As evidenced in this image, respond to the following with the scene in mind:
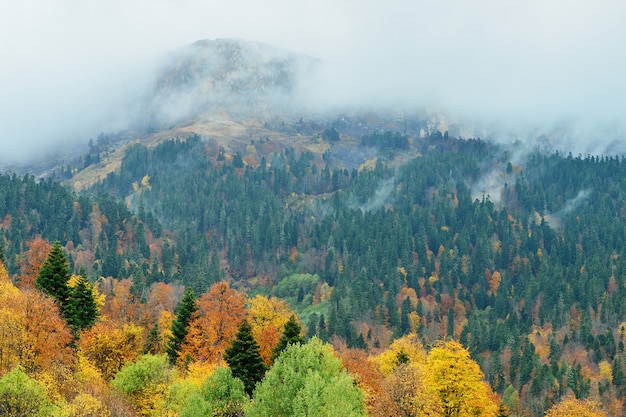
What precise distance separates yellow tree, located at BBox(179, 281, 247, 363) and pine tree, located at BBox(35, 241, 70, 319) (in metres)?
18.1

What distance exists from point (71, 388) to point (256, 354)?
80.1 feet

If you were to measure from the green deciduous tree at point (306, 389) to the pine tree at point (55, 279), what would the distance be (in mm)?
34296

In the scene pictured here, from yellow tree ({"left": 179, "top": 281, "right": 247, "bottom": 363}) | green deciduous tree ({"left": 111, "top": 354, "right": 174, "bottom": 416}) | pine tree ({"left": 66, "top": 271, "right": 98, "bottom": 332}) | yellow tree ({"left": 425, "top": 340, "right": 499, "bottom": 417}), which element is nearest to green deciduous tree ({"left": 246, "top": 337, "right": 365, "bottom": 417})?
green deciduous tree ({"left": 111, "top": 354, "right": 174, "bottom": 416})

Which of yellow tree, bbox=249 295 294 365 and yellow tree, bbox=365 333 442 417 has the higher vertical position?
yellow tree, bbox=365 333 442 417

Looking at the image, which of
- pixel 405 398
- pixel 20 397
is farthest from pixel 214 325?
pixel 20 397

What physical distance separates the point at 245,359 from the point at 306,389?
1932 centimetres

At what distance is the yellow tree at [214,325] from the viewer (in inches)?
3780

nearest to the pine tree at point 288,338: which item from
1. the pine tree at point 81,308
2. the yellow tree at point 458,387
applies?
the yellow tree at point 458,387

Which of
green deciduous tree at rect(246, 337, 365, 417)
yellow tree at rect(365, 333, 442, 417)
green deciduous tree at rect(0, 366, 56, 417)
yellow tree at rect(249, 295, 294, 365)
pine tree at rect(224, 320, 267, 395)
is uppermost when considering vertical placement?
green deciduous tree at rect(0, 366, 56, 417)

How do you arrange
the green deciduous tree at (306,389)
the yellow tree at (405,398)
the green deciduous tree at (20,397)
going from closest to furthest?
the green deciduous tree at (20,397) < the green deciduous tree at (306,389) < the yellow tree at (405,398)

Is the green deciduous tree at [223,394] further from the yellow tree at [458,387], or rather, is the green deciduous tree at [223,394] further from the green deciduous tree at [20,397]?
the yellow tree at [458,387]

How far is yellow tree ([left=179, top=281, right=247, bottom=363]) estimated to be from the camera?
9600cm

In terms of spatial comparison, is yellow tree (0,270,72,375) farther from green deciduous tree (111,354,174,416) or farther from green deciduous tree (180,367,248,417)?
green deciduous tree (180,367,248,417)

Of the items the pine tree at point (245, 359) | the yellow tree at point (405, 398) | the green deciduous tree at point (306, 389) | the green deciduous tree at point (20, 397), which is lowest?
the yellow tree at point (405, 398)
